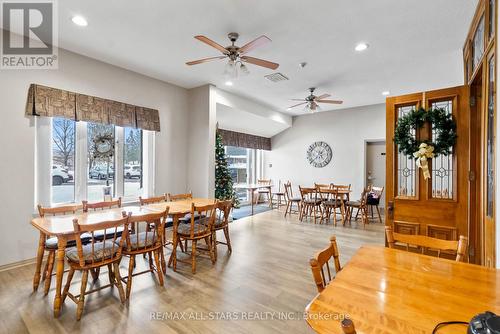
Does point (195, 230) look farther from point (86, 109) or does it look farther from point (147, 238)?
point (86, 109)

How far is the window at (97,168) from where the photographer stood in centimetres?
392

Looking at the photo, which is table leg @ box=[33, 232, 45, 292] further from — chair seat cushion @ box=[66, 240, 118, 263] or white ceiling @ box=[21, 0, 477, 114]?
white ceiling @ box=[21, 0, 477, 114]

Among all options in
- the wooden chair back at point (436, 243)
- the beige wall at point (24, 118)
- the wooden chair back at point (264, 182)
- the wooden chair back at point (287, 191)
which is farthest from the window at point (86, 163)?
the wooden chair back at point (264, 182)

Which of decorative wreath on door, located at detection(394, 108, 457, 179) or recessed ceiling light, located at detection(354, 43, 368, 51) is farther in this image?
recessed ceiling light, located at detection(354, 43, 368, 51)

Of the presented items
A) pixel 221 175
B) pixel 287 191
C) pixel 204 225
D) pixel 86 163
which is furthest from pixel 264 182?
pixel 86 163

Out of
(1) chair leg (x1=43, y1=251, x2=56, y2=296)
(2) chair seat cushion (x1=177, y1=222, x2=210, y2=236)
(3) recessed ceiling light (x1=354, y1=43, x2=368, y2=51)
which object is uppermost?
(3) recessed ceiling light (x1=354, y1=43, x2=368, y2=51)

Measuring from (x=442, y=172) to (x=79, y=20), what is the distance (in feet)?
14.7

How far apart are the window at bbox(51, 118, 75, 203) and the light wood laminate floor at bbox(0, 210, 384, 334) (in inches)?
A: 40.7

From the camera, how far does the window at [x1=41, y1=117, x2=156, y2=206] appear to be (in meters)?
3.46

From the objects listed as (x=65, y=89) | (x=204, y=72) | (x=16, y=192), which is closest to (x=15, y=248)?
(x=16, y=192)

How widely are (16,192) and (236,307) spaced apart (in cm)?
318

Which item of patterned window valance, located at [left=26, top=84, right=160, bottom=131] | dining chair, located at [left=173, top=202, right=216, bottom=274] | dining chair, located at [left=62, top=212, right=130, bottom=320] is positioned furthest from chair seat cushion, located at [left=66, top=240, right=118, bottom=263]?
patterned window valance, located at [left=26, top=84, right=160, bottom=131]

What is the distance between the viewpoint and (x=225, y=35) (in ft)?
10.3

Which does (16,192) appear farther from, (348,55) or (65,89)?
(348,55)
